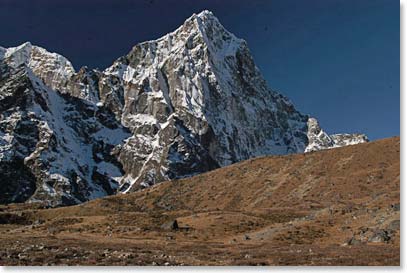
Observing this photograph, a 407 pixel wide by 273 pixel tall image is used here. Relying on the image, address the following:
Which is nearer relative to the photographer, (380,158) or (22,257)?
(22,257)

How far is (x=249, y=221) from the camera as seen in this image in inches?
1400

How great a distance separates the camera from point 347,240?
25.8m

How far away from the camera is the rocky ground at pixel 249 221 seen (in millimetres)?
19594

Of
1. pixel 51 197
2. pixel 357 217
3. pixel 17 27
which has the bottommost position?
pixel 357 217

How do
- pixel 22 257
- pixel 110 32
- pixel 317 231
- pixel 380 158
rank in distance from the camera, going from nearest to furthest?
pixel 22 257, pixel 110 32, pixel 317 231, pixel 380 158

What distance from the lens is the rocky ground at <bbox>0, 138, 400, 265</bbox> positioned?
64.3ft

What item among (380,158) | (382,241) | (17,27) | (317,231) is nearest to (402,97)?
(382,241)

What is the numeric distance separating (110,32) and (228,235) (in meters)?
14.7

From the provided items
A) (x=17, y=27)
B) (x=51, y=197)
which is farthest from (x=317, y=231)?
(x=51, y=197)

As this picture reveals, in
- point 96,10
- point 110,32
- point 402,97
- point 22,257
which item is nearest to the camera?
point 402,97

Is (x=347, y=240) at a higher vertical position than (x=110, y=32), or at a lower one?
lower

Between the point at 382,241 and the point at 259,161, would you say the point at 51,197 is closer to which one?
the point at 259,161

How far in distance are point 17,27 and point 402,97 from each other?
585 inches

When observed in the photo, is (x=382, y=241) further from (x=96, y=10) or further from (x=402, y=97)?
(x=96, y=10)
